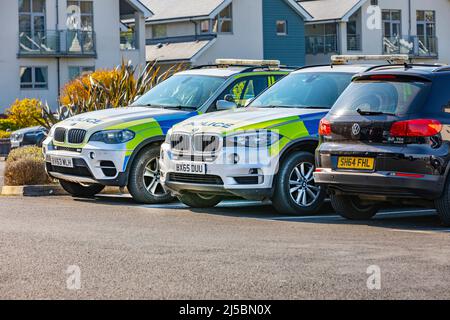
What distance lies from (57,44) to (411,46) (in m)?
24.6

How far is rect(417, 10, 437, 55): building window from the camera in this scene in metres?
70.4

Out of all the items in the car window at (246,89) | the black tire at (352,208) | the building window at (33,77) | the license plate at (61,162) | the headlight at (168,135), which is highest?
the building window at (33,77)

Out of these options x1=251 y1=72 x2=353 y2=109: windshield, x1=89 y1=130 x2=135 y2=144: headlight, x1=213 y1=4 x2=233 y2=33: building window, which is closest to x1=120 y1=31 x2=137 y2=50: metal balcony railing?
x1=213 y1=4 x2=233 y2=33: building window

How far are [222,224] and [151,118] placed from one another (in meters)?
3.18

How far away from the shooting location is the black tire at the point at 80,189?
16.2 metres

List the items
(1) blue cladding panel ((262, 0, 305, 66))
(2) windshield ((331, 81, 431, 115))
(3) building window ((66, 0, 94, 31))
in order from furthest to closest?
1. (1) blue cladding panel ((262, 0, 305, 66))
2. (3) building window ((66, 0, 94, 31))
3. (2) windshield ((331, 81, 431, 115))

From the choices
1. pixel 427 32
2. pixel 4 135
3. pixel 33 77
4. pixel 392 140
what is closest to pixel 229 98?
pixel 392 140

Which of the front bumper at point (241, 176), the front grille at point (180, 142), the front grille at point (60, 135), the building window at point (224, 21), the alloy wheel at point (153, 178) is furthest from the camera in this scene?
the building window at point (224, 21)

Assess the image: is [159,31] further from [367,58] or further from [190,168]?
[190,168]

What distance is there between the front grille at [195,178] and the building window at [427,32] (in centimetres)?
5793

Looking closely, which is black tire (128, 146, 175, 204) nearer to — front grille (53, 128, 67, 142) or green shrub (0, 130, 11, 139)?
front grille (53, 128, 67, 142)

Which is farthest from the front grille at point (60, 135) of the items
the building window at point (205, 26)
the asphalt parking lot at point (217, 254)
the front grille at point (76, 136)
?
the building window at point (205, 26)

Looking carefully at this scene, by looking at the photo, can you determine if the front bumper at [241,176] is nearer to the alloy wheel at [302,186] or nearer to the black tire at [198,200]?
the alloy wheel at [302,186]

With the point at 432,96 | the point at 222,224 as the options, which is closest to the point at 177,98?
the point at 222,224
